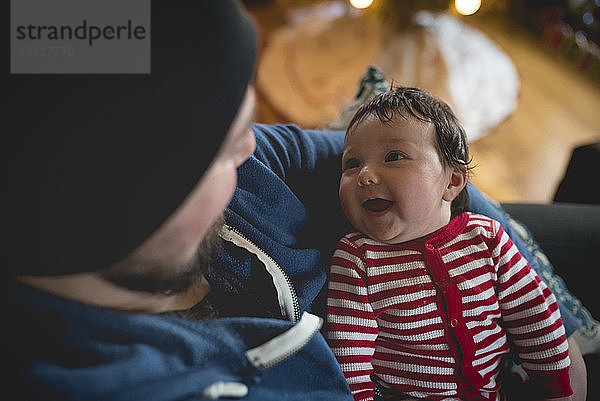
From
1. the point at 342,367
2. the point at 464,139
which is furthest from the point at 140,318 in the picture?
the point at 464,139

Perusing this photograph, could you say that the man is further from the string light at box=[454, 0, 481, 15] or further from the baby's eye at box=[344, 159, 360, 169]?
the string light at box=[454, 0, 481, 15]

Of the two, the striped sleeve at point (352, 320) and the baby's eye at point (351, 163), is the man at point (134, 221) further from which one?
the baby's eye at point (351, 163)

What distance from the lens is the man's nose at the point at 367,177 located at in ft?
2.71

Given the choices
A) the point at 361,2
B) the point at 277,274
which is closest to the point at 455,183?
the point at 277,274

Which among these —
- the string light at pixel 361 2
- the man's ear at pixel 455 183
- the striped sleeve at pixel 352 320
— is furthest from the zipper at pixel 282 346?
the string light at pixel 361 2

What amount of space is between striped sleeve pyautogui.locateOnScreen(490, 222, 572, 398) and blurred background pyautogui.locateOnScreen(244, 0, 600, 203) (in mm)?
1299

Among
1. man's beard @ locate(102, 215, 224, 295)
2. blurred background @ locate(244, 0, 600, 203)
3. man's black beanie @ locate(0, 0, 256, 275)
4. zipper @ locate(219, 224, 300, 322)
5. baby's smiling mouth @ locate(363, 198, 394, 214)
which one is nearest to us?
man's black beanie @ locate(0, 0, 256, 275)

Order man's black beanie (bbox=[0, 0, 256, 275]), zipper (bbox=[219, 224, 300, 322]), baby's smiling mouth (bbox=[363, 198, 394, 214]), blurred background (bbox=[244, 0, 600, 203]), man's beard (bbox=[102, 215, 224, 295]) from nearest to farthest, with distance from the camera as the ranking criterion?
man's black beanie (bbox=[0, 0, 256, 275]) < man's beard (bbox=[102, 215, 224, 295]) < zipper (bbox=[219, 224, 300, 322]) < baby's smiling mouth (bbox=[363, 198, 394, 214]) < blurred background (bbox=[244, 0, 600, 203])

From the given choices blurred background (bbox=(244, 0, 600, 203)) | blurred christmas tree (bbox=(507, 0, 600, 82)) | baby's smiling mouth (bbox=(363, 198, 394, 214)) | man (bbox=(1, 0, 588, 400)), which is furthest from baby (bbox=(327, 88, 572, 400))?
blurred christmas tree (bbox=(507, 0, 600, 82))

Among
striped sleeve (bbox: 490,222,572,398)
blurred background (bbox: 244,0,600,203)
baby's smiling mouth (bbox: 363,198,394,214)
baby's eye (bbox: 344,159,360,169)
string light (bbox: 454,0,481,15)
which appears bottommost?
striped sleeve (bbox: 490,222,572,398)

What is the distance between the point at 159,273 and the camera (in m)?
0.59

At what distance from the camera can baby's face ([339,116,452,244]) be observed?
0.83 meters

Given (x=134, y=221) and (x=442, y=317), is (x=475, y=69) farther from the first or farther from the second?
(x=134, y=221)

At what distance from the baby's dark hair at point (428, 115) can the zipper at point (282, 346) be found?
1.28ft
